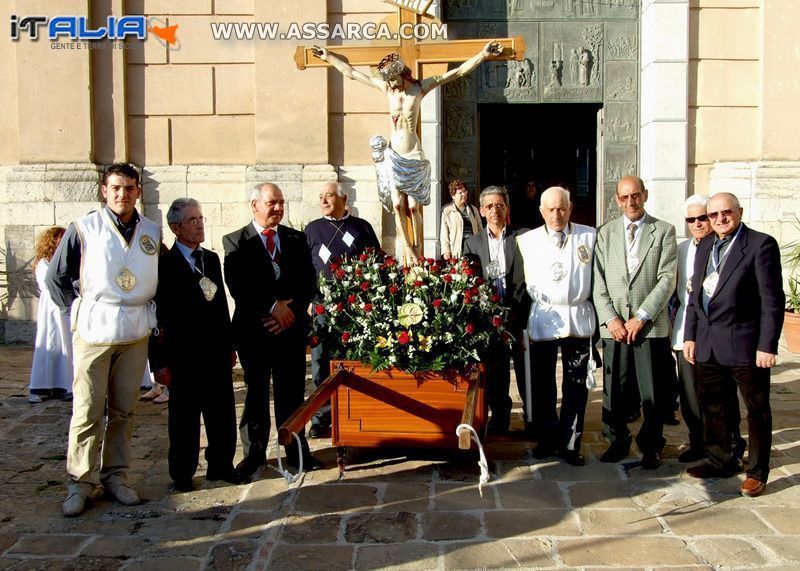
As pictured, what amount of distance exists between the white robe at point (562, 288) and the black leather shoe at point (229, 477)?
2075 millimetres

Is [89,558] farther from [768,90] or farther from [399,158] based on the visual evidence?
[768,90]

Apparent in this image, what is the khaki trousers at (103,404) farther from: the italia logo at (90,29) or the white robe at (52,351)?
the italia logo at (90,29)

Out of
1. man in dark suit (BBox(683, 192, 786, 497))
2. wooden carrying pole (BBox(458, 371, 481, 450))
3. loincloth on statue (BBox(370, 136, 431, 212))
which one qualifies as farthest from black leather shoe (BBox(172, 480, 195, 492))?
man in dark suit (BBox(683, 192, 786, 497))

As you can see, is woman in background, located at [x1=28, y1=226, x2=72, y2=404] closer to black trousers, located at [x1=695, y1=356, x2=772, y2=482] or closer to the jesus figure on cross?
the jesus figure on cross

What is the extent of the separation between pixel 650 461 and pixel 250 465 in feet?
8.45

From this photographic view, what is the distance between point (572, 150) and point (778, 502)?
360 inches

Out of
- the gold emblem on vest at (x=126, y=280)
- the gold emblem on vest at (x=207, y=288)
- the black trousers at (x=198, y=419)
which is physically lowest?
the black trousers at (x=198, y=419)

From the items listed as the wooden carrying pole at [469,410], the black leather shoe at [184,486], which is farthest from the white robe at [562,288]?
the black leather shoe at [184,486]

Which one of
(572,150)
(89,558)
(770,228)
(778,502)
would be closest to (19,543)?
(89,558)

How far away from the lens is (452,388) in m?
5.23

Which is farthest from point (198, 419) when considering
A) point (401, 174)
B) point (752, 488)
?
point (752, 488)

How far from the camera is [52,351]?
7.47 m

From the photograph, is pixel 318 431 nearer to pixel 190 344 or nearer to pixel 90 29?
pixel 190 344

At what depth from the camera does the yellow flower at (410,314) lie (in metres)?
5.19
